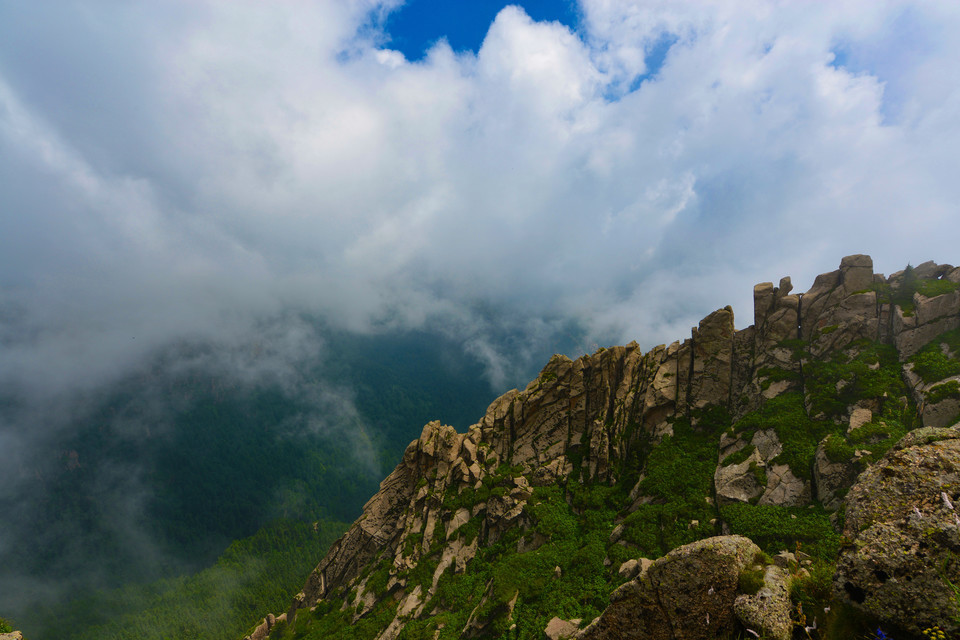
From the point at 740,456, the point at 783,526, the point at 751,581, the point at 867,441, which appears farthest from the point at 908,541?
the point at 740,456

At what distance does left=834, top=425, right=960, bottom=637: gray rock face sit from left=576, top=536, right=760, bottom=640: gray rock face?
4370mm

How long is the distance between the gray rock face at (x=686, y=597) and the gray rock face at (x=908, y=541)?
4370 millimetres

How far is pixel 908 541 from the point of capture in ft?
25.3

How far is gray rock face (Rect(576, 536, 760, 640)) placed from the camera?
39.7 ft

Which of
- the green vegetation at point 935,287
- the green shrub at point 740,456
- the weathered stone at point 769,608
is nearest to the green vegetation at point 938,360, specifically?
the green vegetation at point 935,287

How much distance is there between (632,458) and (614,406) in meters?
8.79

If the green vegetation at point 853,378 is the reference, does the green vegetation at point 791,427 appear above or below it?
below

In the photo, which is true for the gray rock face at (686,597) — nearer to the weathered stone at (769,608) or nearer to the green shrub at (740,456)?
the weathered stone at (769,608)

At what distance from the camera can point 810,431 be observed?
3966 cm

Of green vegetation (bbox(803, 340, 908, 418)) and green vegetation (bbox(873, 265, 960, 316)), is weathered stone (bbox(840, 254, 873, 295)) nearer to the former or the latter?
green vegetation (bbox(873, 265, 960, 316))

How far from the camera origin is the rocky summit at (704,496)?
29.1 ft

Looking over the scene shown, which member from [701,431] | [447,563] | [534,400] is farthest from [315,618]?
[701,431]

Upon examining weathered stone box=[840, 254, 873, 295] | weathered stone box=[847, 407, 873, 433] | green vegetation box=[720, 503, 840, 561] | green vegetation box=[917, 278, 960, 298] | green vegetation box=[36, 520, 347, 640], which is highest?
weathered stone box=[840, 254, 873, 295]

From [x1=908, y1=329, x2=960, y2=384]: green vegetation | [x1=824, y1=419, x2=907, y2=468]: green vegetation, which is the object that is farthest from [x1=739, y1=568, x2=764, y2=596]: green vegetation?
[x1=908, y1=329, x2=960, y2=384]: green vegetation
